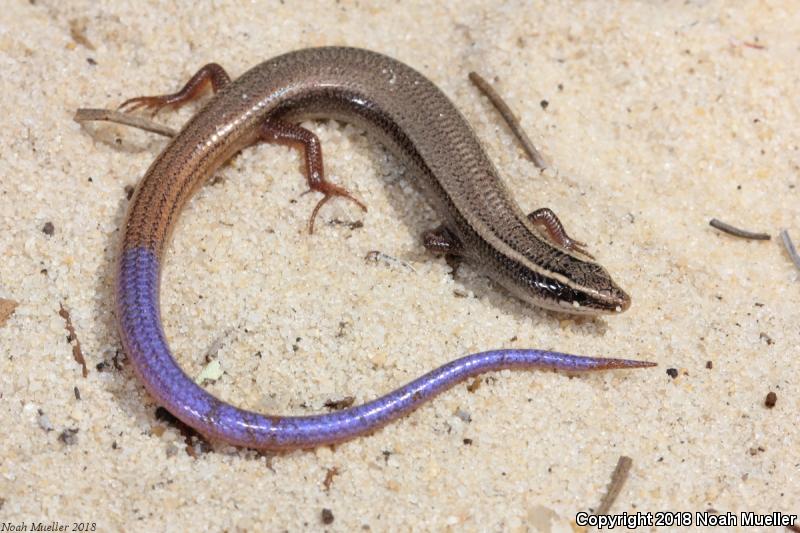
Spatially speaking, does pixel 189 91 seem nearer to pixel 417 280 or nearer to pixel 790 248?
pixel 417 280

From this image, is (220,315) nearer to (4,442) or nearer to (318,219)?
(318,219)

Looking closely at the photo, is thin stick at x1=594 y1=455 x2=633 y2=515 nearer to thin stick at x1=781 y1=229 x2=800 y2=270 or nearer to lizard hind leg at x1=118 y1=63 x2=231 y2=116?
thin stick at x1=781 y1=229 x2=800 y2=270

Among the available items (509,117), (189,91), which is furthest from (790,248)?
(189,91)

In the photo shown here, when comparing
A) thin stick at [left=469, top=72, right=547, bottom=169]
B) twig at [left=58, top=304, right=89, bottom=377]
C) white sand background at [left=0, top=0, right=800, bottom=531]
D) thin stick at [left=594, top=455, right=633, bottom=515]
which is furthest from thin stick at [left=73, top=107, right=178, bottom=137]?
thin stick at [left=594, top=455, right=633, bottom=515]

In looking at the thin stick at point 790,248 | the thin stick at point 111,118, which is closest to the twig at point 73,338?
the thin stick at point 111,118

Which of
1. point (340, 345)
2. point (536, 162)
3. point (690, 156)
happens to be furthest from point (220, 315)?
point (690, 156)
